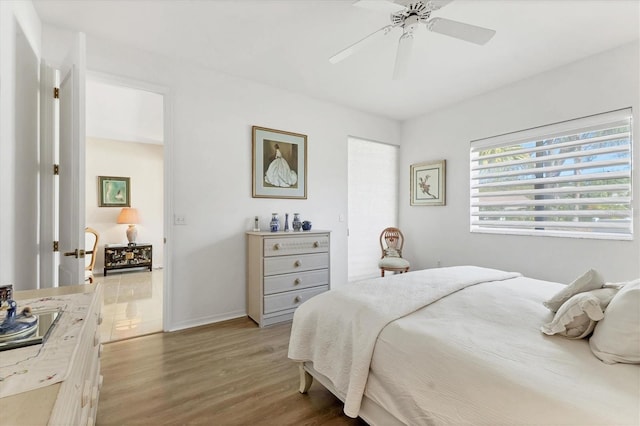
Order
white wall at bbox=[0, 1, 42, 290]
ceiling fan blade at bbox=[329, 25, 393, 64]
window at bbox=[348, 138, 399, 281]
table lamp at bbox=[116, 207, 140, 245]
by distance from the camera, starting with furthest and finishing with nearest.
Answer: table lamp at bbox=[116, 207, 140, 245] → window at bbox=[348, 138, 399, 281] → ceiling fan blade at bbox=[329, 25, 393, 64] → white wall at bbox=[0, 1, 42, 290]

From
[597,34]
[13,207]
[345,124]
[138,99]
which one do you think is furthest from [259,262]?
[597,34]

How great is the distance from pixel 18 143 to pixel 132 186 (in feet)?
15.1

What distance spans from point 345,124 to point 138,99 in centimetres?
283

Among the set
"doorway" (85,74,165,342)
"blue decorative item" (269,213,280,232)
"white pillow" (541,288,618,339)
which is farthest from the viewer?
"doorway" (85,74,165,342)

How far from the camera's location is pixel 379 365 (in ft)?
4.17

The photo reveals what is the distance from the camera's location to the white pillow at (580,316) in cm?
111

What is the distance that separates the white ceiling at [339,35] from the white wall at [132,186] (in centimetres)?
388

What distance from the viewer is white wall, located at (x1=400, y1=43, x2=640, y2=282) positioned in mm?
2539

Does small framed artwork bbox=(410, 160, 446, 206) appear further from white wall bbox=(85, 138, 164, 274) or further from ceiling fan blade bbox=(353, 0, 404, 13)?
white wall bbox=(85, 138, 164, 274)

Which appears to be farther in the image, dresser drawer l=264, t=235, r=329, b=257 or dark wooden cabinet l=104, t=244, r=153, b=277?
dark wooden cabinet l=104, t=244, r=153, b=277

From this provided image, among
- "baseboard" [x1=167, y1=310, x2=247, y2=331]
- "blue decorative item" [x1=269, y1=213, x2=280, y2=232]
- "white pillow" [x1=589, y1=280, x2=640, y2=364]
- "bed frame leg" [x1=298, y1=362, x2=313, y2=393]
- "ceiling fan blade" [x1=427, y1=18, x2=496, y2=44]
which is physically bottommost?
"baseboard" [x1=167, y1=310, x2=247, y2=331]

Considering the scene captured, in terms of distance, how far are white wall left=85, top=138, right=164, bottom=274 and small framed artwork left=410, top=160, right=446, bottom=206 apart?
202 inches

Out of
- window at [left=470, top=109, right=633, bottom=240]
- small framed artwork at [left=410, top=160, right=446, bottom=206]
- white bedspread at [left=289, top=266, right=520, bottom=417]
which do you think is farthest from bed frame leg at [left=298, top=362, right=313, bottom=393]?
small framed artwork at [left=410, top=160, right=446, bottom=206]

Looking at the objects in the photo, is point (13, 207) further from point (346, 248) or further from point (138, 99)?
point (346, 248)
